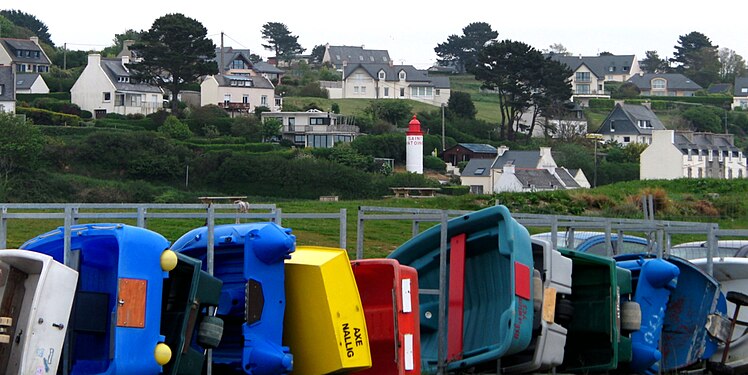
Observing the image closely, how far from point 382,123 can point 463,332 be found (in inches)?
3140

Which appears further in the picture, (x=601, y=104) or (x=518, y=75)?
(x=601, y=104)

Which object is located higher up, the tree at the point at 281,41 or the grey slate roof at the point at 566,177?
the tree at the point at 281,41

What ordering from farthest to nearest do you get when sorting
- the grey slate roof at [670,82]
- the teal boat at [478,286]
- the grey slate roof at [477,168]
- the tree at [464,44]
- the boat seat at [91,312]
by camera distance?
the tree at [464,44]
the grey slate roof at [670,82]
the grey slate roof at [477,168]
the teal boat at [478,286]
the boat seat at [91,312]

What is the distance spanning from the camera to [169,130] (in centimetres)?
7744

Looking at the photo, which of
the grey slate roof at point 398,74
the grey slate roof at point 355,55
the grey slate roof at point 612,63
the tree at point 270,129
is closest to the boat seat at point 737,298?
the tree at point 270,129

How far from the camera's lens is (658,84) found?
150 metres

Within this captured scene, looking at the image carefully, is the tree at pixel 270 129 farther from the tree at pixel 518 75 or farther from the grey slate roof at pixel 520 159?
the tree at pixel 518 75

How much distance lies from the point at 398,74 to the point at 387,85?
1.78m

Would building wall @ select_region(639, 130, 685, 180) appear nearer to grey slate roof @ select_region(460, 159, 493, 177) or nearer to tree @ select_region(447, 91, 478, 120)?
grey slate roof @ select_region(460, 159, 493, 177)

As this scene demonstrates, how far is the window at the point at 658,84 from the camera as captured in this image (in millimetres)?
149000

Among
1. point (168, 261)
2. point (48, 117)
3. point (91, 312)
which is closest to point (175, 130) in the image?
point (48, 117)

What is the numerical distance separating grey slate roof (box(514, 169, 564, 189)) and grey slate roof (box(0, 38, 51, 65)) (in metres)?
54.5

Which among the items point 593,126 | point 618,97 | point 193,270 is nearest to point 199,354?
point 193,270

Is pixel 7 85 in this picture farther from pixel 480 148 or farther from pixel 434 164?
pixel 480 148
